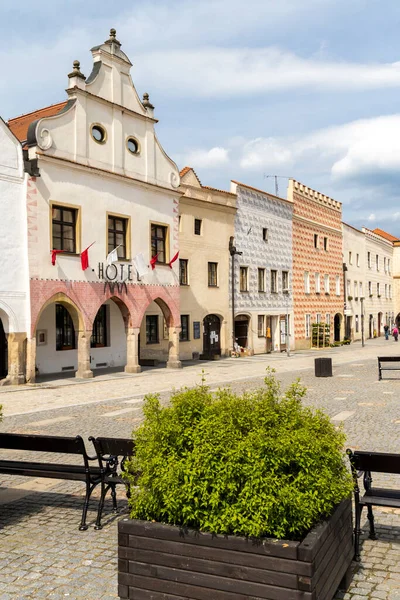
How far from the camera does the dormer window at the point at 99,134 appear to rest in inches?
939

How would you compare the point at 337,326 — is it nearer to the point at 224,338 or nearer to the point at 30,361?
the point at 224,338

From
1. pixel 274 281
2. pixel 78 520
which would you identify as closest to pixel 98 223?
pixel 78 520

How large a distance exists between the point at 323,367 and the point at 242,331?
14.8m

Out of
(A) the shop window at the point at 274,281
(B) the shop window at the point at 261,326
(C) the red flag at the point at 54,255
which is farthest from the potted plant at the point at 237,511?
(A) the shop window at the point at 274,281

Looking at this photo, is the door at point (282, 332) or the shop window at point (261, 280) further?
the door at point (282, 332)

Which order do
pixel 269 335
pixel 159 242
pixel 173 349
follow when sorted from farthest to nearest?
pixel 269 335 < pixel 173 349 < pixel 159 242

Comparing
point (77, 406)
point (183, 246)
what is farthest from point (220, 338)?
Answer: point (77, 406)

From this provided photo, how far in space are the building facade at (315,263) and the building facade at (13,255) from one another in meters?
24.9

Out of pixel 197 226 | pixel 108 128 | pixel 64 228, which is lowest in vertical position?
pixel 64 228

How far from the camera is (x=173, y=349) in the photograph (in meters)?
27.5

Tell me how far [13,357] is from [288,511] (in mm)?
17811

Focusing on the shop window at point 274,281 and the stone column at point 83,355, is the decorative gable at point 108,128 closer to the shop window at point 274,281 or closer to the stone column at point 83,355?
the stone column at point 83,355

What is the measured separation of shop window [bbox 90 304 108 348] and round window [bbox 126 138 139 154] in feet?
22.4

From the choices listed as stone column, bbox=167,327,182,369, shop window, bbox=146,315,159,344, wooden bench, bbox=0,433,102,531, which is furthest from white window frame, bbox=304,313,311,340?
wooden bench, bbox=0,433,102,531
